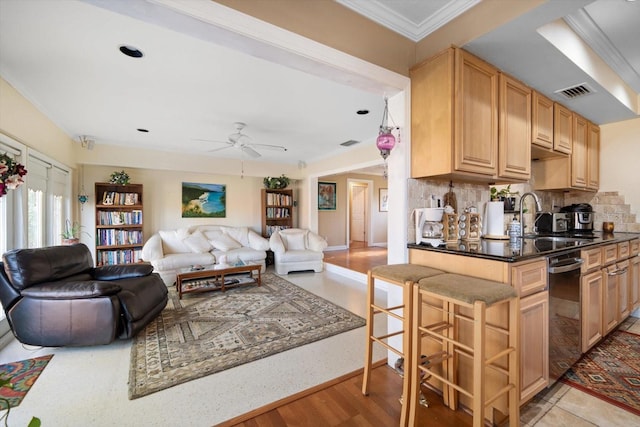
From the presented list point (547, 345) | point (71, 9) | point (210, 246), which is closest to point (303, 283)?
point (210, 246)

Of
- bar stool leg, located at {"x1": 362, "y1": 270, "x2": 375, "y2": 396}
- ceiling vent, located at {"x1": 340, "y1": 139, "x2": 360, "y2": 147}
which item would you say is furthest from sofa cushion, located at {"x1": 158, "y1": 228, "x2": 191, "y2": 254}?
bar stool leg, located at {"x1": 362, "y1": 270, "x2": 375, "y2": 396}

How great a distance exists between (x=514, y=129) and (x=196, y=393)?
3.00 meters

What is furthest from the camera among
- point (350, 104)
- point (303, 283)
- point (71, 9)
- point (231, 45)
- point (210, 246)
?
point (210, 246)

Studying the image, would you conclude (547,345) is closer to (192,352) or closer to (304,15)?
(304,15)

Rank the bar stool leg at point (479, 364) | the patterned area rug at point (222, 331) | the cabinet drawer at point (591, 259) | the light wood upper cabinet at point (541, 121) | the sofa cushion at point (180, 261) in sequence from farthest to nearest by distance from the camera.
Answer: the sofa cushion at point (180, 261)
the light wood upper cabinet at point (541, 121)
the patterned area rug at point (222, 331)
the cabinet drawer at point (591, 259)
the bar stool leg at point (479, 364)

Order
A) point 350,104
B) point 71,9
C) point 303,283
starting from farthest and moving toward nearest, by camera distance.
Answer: point 303,283
point 350,104
point 71,9

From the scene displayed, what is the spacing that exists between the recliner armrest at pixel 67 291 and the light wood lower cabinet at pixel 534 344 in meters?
3.02

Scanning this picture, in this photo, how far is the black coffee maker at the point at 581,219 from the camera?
333cm

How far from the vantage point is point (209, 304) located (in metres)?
3.51

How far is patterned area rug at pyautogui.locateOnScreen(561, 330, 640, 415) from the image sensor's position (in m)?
1.76

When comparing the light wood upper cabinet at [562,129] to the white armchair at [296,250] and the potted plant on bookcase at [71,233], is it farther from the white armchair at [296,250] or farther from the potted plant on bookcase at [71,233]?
the potted plant on bookcase at [71,233]

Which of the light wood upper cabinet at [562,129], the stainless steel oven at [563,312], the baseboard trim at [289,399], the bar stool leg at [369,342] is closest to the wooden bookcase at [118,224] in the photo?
the baseboard trim at [289,399]

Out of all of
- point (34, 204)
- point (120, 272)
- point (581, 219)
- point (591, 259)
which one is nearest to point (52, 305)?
point (120, 272)

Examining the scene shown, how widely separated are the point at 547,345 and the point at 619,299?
1.53 m
